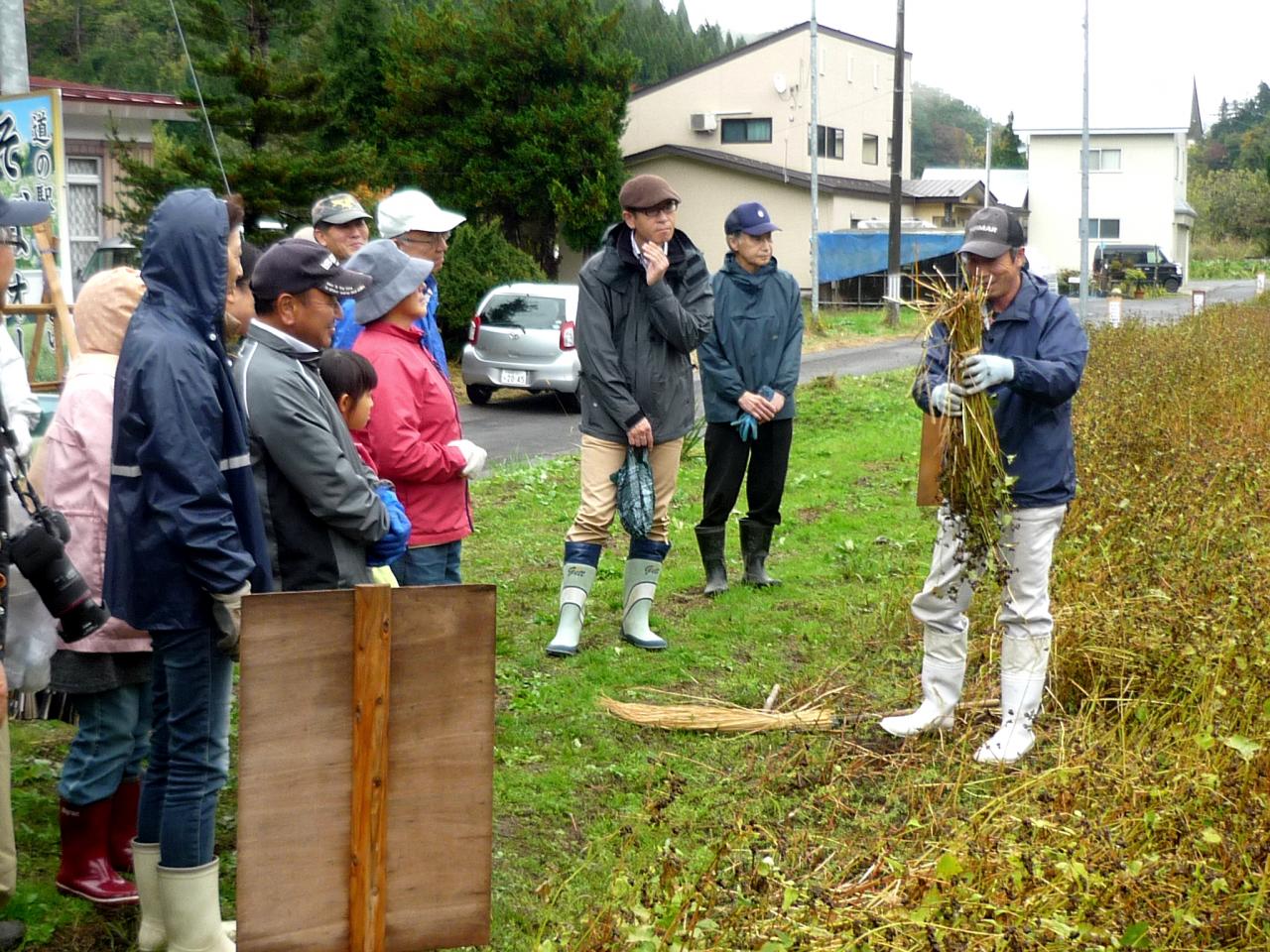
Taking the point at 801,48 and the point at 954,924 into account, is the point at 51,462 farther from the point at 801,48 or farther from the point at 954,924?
the point at 801,48

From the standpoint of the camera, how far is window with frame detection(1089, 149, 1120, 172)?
68.1 metres

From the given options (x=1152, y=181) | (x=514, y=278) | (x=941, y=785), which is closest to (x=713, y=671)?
(x=941, y=785)

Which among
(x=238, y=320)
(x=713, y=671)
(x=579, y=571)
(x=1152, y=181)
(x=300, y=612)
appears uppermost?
(x=1152, y=181)

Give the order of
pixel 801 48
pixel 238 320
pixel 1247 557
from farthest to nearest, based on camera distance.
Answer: pixel 801 48 → pixel 1247 557 → pixel 238 320

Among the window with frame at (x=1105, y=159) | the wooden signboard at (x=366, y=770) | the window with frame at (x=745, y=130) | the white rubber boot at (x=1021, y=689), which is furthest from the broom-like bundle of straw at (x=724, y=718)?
the window with frame at (x=1105, y=159)

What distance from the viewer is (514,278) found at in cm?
2367

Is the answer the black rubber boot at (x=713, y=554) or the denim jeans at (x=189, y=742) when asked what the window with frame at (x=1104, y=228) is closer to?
the black rubber boot at (x=713, y=554)

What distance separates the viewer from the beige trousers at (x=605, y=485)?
6602 mm

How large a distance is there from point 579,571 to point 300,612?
3.81 metres

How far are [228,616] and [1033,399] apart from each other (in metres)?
2.93

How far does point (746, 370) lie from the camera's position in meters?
7.65

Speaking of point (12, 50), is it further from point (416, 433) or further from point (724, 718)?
point (724, 718)

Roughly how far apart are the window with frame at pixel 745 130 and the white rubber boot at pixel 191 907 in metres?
47.2

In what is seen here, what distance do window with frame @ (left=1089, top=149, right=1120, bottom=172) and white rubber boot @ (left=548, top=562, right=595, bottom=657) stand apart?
67107mm
